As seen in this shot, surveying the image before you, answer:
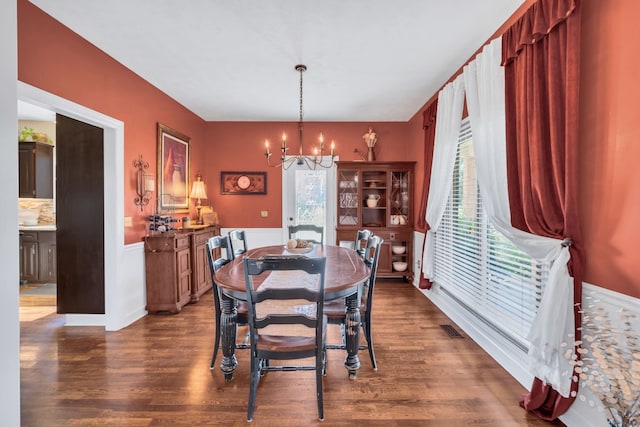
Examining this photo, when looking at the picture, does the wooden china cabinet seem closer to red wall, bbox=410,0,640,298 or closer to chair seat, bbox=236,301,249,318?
chair seat, bbox=236,301,249,318

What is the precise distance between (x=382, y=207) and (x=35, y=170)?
5.48m

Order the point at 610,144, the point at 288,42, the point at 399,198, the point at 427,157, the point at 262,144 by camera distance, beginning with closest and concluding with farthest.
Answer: the point at 610,144
the point at 288,42
the point at 427,157
the point at 399,198
the point at 262,144

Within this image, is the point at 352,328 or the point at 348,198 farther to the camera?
the point at 348,198

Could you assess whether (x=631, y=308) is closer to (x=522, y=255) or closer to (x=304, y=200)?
(x=522, y=255)

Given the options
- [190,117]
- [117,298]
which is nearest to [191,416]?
[117,298]

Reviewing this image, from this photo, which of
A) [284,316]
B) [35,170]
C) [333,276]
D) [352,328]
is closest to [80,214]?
[35,170]

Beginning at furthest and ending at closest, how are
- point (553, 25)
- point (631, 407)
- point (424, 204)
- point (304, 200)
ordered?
point (304, 200), point (424, 204), point (553, 25), point (631, 407)

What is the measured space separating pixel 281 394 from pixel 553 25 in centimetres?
293

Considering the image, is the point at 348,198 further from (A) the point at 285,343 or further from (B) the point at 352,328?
(A) the point at 285,343

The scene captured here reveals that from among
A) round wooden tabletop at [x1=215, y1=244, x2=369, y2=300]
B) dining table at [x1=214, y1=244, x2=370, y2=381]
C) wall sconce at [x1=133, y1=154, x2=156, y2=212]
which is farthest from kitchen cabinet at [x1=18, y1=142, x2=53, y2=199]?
dining table at [x1=214, y1=244, x2=370, y2=381]

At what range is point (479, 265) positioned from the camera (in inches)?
108

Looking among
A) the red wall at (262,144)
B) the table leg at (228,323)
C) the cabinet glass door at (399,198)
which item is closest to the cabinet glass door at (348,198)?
the red wall at (262,144)

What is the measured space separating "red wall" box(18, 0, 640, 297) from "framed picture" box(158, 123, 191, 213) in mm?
159

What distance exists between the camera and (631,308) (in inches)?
53.4
